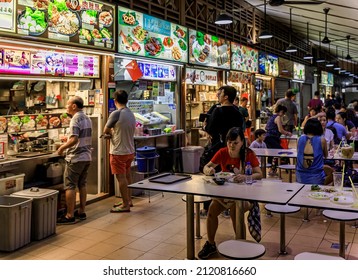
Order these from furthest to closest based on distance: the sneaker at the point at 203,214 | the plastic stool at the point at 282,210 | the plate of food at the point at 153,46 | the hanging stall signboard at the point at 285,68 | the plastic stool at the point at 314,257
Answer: the hanging stall signboard at the point at 285,68
the plate of food at the point at 153,46
the sneaker at the point at 203,214
the plastic stool at the point at 282,210
the plastic stool at the point at 314,257

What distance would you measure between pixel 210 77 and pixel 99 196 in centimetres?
→ 471

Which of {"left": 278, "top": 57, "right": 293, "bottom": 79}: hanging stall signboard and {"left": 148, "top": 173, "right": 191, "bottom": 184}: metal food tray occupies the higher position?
{"left": 278, "top": 57, "right": 293, "bottom": 79}: hanging stall signboard

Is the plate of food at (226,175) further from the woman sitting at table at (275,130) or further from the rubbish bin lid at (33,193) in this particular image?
the woman sitting at table at (275,130)

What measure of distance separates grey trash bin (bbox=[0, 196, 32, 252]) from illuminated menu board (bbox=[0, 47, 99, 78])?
1808 millimetres

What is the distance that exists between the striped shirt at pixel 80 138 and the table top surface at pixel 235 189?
1.78 metres

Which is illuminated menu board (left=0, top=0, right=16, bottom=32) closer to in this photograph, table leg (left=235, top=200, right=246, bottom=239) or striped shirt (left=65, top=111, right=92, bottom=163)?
striped shirt (left=65, top=111, right=92, bottom=163)

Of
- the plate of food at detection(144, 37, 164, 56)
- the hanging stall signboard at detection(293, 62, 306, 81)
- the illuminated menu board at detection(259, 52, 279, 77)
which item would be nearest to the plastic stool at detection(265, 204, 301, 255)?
the plate of food at detection(144, 37, 164, 56)

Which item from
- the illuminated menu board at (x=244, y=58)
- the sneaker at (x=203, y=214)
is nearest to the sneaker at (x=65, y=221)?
the sneaker at (x=203, y=214)

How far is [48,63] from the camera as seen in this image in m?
5.43

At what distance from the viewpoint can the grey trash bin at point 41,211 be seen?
442 centimetres

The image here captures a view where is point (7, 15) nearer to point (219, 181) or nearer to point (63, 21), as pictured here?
point (63, 21)

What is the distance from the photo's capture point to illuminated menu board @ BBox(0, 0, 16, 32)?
14.7ft

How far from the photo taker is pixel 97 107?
20.5 feet

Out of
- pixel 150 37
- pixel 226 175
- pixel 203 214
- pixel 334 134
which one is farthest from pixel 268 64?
pixel 226 175
